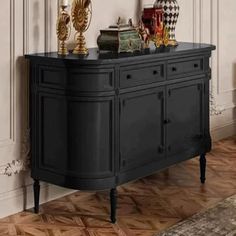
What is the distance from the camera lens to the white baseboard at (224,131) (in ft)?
14.0

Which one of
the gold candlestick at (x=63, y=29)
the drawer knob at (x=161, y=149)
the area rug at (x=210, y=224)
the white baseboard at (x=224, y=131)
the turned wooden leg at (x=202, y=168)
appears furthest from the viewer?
the white baseboard at (x=224, y=131)

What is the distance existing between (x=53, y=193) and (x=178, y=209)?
2.17ft

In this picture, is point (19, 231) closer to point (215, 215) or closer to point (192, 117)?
point (215, 215)

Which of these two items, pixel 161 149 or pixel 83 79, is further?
pixel 161 149

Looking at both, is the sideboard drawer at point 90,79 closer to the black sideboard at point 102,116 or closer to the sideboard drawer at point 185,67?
the black sideboard at point 102,116

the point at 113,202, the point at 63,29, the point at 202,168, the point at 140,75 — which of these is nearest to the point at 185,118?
the point at 202,168

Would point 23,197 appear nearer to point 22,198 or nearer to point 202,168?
point 22,198

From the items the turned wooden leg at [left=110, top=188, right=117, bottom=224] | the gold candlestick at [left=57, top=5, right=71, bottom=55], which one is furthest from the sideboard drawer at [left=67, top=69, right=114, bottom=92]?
the turned wooden leg at [left=110, top=188, right=117, bottom=224]

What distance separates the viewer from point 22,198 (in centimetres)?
282

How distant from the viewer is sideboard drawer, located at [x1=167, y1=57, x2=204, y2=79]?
9.66 ft

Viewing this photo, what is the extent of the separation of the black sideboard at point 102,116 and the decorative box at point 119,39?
7 cm

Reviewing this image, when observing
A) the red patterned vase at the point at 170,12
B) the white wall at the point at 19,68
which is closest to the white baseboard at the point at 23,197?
the white wall at the point at 19,68

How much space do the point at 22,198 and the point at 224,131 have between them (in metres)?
2.07

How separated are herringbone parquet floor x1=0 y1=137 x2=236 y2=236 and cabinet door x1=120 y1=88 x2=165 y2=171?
0.25 meters
